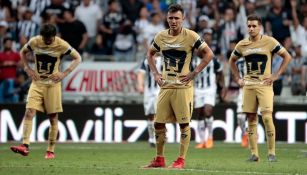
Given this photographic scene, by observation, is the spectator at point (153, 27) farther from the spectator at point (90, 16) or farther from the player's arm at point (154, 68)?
the player's arm at point (154, 68)

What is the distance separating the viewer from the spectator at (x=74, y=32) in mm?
27641

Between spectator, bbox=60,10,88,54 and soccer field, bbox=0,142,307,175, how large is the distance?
3819mm

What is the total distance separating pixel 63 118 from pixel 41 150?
4813 millimetres

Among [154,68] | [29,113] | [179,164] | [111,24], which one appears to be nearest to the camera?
[179,164]

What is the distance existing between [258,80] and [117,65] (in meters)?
9.58

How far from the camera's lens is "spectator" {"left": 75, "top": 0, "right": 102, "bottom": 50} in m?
28.5

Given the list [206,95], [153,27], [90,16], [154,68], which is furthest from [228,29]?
[154,68]

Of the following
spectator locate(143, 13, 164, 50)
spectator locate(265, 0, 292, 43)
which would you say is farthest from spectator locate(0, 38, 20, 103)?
spectator locate(265, 0, 292, 43)

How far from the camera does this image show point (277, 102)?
86.3 feet

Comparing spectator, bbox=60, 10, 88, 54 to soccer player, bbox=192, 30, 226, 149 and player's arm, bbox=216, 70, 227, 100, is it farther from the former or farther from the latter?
soccer player, bbox=192, 30, 226, 149

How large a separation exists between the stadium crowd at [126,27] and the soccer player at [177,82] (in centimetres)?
1055

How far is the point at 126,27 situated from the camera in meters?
27.7

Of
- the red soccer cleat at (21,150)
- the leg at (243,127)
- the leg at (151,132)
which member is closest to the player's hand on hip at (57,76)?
the red soccer cleat at (21,150)

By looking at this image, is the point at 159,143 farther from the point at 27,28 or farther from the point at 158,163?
the point at 27,28
